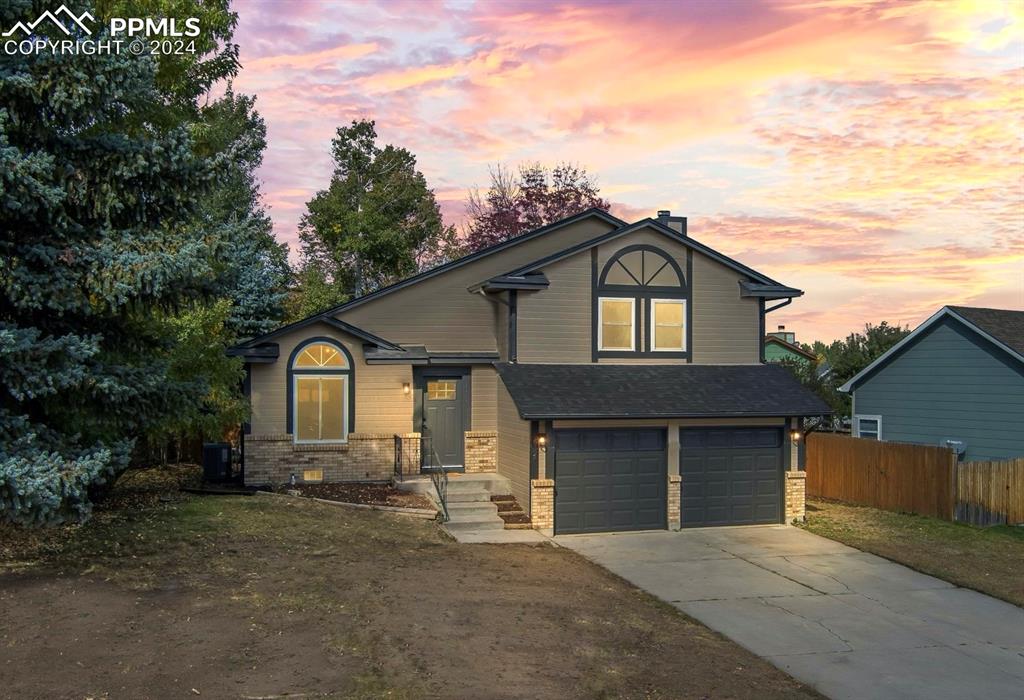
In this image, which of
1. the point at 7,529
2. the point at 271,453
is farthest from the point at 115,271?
the point at 271,453

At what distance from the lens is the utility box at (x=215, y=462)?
2017 cm

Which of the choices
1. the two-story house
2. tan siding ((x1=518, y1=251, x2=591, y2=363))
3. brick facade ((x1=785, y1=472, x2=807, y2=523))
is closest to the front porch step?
the two-story house

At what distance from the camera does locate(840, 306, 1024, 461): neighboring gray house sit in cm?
2227

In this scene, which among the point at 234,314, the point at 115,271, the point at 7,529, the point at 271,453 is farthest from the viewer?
the point at 234,314

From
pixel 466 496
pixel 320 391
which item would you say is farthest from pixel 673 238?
pixel 320 391

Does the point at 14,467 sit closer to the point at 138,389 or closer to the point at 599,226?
the point at 138,389

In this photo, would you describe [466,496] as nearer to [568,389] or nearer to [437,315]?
[568,389]

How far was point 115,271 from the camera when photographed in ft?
37.0

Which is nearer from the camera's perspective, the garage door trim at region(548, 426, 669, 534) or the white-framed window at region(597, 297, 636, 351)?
the garage door trim at region(548, 426, 669, 534)

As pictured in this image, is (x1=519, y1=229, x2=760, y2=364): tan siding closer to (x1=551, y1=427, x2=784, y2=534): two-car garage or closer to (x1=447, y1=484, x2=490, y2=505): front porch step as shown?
(x1=551, y1=427, x2=784, y2=534): two-car garage

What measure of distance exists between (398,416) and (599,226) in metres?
8.20

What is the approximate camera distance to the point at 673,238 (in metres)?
20.8

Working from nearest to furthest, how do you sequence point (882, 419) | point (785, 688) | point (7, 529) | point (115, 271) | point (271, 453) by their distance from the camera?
point (785, 688), point (115, 271), point (7, 529), point (271, 453), point (882, 419)

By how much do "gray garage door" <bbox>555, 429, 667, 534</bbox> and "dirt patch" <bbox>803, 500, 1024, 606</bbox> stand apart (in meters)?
3.83
